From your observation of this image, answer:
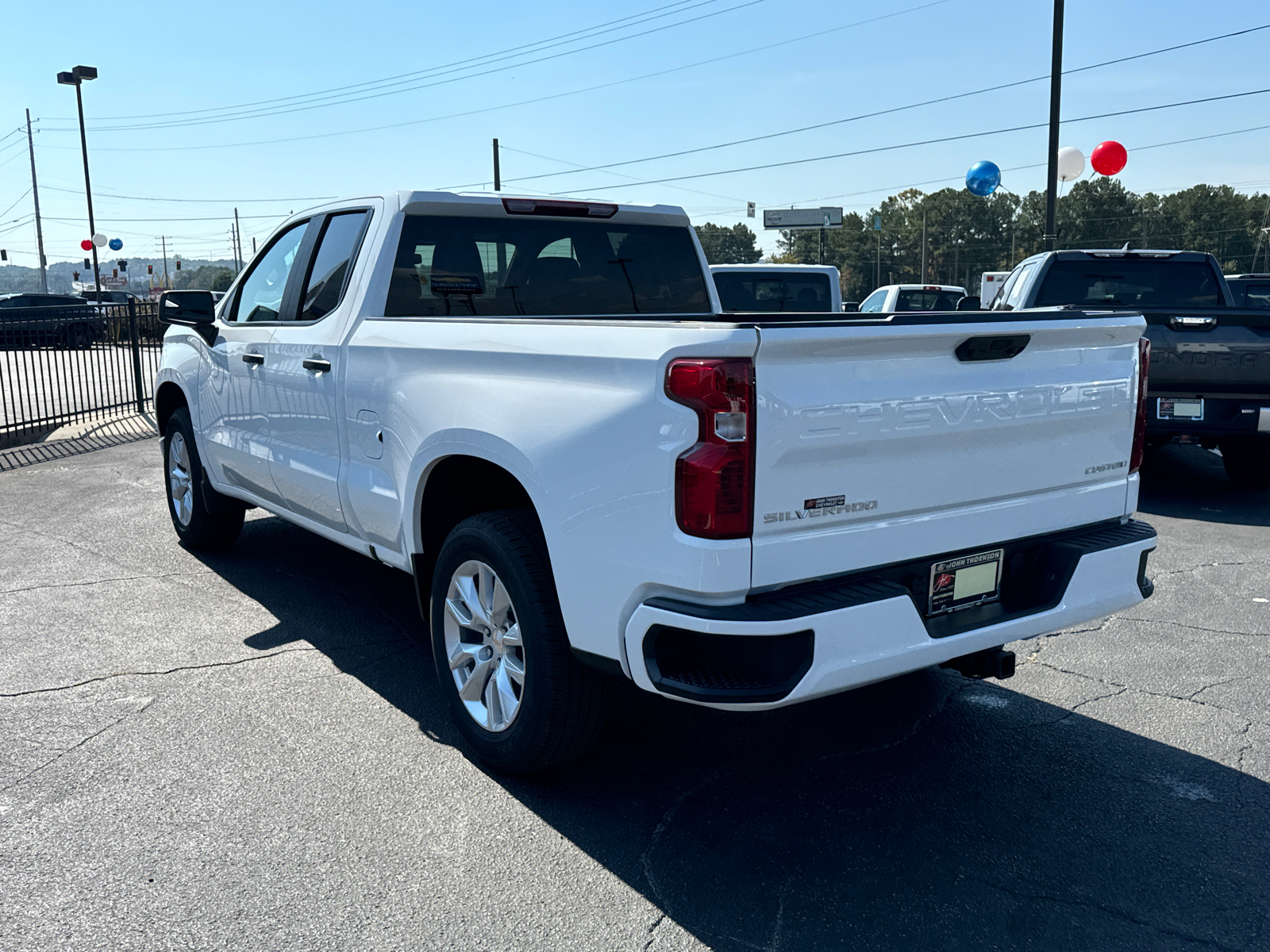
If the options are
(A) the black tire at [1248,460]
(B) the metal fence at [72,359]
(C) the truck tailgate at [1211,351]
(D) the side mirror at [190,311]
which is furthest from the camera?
(B) the metal fence at [72,359]

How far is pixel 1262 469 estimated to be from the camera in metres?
9.12

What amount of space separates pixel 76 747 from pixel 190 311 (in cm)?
277

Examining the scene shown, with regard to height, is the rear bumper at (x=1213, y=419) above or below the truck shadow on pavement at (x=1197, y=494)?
above

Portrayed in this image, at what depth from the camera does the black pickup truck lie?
7.86m

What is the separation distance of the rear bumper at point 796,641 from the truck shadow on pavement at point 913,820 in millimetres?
584

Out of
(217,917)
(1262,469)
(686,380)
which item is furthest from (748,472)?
(1262,469)

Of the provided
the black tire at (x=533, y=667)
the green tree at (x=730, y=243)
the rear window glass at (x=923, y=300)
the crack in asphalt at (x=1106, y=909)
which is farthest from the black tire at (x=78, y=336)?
the green tree at (x=730, y=243)

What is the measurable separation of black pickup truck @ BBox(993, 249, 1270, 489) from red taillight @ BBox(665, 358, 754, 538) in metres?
5.88

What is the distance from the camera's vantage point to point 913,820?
335 centimetres

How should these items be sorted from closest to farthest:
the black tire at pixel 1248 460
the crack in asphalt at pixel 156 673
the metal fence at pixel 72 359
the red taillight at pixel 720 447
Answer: the red taillight at pixel 720 447 → the crack in asphalt at pixel 156 673 → the black tire at pixel 1248 460 → the metal fence at pixel 72 359

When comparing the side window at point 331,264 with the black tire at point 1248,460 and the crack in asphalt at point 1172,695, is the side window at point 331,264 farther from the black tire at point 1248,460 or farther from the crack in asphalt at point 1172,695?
the black tire at point 1248,460

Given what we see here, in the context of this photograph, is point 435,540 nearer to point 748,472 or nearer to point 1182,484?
point 748,472

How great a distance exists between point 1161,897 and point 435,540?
8.85ft

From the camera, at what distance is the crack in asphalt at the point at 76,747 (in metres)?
3.58
